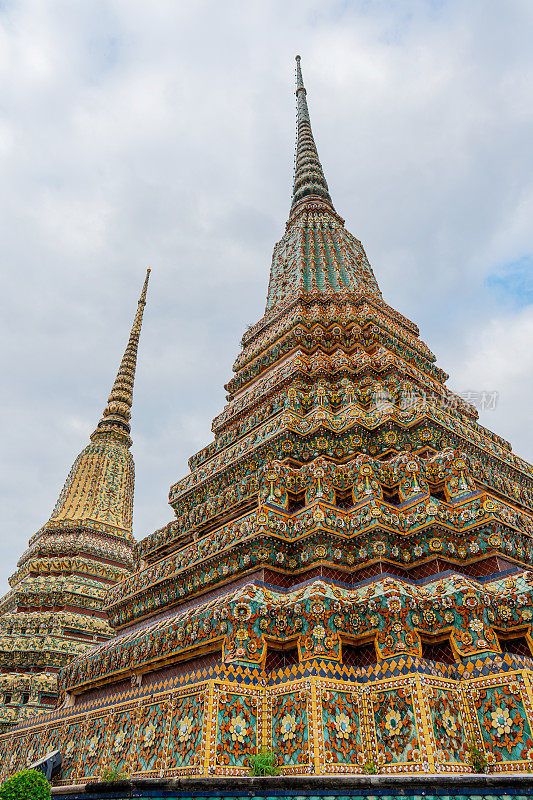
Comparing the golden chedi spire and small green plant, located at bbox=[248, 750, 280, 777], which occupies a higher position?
the golden chedi spire

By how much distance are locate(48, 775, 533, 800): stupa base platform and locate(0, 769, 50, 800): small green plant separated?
714 millimetres

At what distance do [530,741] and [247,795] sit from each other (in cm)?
258

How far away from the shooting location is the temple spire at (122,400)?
2627 centimetres

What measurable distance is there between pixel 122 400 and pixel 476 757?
80.9 ft

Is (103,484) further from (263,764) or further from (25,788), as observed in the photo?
(263,764)

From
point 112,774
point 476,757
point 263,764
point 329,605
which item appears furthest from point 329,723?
point 112,774

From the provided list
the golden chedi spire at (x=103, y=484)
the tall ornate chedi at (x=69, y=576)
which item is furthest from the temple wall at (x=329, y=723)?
the golden chedi spire at (x=103, y=484)

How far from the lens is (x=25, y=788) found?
4.72m

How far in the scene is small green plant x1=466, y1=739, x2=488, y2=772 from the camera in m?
5.02

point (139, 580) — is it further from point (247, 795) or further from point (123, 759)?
point (247, 795)

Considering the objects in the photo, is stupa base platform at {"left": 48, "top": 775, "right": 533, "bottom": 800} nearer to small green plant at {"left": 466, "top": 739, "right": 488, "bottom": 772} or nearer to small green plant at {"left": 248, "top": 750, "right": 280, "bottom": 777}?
small green plant at {"left": 248, "top": 750, "right": 280, "bottom": 777}

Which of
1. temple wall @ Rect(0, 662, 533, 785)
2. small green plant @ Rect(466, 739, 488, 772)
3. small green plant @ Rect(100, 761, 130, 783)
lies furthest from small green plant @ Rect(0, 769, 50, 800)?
small green plant @ Rect(466, 739, 488, 772)

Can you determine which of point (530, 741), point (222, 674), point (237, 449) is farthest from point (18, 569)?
point (530, 741)

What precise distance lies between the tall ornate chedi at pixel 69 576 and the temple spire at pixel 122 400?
0.25ft
